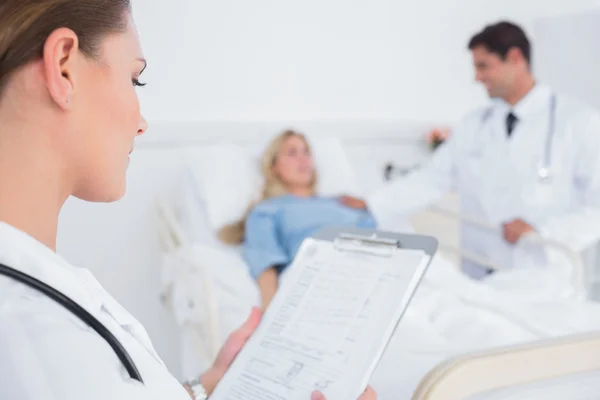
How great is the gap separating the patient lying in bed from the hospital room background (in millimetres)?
103

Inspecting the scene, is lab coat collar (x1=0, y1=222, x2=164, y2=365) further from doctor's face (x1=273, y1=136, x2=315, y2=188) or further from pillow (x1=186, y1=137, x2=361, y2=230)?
doctor's face (x1=273, y1=136, x2=315, y2=188)

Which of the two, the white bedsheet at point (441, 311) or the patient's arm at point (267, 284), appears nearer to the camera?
the white bedsheet at point (441, 311)

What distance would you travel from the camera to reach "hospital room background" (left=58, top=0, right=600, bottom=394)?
2.58 m

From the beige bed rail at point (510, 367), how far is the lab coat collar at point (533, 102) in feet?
5.84

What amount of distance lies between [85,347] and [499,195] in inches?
89.9

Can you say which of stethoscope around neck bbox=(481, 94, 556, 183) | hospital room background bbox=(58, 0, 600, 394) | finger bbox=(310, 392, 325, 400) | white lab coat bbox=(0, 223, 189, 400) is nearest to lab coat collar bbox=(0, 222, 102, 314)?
white lab coat bbox=(0, 223, 189, 400)

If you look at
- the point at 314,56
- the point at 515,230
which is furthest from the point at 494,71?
the point at 314,56

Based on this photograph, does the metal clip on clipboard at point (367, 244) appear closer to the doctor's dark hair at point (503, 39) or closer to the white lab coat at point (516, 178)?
the white lab coat at point (516, 178)

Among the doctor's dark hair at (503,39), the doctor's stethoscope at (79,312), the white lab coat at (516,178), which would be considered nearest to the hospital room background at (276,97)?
the white lab coat at (516,178)

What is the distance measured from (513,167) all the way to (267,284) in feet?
3.43

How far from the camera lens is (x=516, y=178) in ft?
8.38

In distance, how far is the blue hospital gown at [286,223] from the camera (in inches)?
92.7

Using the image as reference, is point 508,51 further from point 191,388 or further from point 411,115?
point 191,388

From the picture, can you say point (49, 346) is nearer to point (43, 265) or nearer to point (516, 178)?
point (43, 265)
